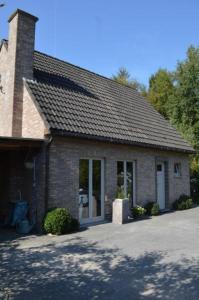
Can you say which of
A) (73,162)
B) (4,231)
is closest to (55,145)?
(73,162)

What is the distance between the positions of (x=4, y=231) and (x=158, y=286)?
682 centimetres

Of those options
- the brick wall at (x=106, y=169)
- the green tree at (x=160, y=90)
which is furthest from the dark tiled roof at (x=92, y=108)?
the green tree at (x=160, y=90)

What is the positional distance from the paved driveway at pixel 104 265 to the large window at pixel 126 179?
332 centimetres

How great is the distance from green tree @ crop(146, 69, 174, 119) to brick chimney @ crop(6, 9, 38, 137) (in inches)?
1200

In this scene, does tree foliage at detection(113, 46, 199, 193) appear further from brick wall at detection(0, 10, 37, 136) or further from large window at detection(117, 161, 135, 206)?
brick wall at detection(0, 10, 37, 136)

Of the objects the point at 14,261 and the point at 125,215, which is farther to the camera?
the point at 125,215

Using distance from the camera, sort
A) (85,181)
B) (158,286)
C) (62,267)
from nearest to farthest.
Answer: (158,286), (62,267), (85,181)

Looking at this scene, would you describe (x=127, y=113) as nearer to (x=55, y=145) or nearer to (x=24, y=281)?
(x=55, y=145)

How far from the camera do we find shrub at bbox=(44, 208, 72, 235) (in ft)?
33.3

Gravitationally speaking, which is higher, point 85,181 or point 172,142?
point 172,142

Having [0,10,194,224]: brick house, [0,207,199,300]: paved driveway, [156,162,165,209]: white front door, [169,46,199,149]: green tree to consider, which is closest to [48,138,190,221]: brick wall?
[0,10,194,224]: brick house

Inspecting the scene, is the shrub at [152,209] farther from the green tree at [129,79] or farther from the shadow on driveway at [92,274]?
the green tree at [129,79]

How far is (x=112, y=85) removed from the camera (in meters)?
19.3

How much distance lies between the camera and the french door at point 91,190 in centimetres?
1226
